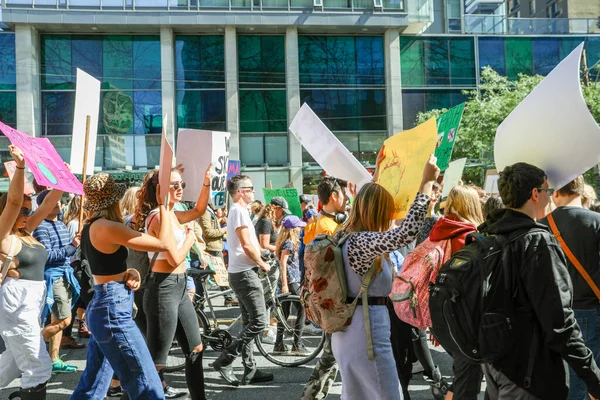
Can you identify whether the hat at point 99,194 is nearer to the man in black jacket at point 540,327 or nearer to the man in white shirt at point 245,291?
the man in white shirt at point 245,291

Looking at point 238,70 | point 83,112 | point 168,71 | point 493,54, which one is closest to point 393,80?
point 493,54

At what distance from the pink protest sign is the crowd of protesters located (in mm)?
121

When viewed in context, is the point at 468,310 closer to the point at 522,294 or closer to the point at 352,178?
the point at 522,294

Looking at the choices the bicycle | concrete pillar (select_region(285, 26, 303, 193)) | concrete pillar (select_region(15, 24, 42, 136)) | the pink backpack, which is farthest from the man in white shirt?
concrete pillar (select_region(15, 24, 42, 136))

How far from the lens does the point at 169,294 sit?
16.9ft

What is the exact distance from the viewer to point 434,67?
115 feet

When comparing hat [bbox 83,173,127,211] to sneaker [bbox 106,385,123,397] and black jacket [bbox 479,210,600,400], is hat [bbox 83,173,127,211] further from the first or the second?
black jacket [bbox 479,210,600,400]

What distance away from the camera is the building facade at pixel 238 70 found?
3225 cm

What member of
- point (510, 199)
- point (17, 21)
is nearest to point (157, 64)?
point (17, 21)

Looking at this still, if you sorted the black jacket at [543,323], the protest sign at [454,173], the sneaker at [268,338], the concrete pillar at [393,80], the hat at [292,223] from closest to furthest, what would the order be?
1. the black jacket at [543,323]
2. the protest sign at [454,173]
3. the sneaker at [268,338]
4. the hat at [292,223]
5. the concrete pillar at [393,80]

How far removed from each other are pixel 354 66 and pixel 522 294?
105 ft

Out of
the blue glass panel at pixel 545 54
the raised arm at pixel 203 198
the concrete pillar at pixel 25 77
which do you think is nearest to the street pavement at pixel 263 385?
the raised arm at pixel 203 198

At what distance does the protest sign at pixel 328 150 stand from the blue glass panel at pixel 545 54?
33.2 m

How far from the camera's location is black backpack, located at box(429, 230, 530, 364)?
2904 mm
